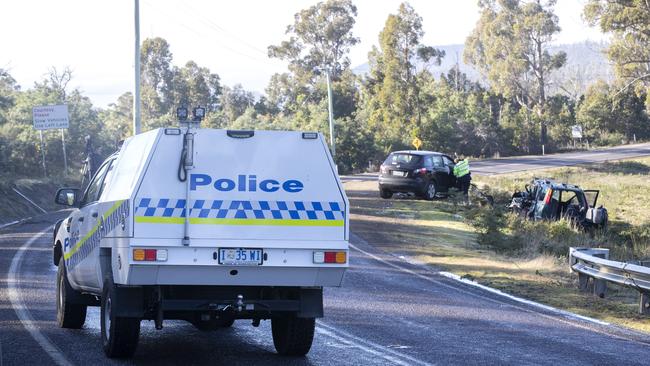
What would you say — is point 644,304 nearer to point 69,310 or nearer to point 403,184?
point 69,310

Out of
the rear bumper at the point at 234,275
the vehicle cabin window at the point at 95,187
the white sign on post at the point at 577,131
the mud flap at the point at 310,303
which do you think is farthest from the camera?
the white sign on post at the point at 577,131

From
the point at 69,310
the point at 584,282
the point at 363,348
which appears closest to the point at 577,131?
the point at 584,282

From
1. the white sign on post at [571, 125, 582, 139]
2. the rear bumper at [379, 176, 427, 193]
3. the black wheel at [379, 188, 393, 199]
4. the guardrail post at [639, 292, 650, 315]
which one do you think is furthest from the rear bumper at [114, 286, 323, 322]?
the white sign on post at [571, 125, 582, 139]

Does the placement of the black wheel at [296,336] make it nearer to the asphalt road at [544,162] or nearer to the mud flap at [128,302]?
the mud flap at [128,302]

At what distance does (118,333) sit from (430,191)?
2499 cm

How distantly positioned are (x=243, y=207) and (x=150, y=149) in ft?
3.43

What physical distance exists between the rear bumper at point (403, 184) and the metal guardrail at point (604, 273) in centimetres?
1603

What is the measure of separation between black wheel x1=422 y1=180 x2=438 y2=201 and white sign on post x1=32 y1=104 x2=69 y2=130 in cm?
2042

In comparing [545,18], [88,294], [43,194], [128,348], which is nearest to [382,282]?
[88,294]

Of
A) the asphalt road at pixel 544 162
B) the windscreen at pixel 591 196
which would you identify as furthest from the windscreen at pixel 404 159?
the asphalt road at pixel 544 162

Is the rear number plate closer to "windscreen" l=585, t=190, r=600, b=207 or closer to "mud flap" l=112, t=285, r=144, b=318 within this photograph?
"mud flap" l=112, t=285, r=144, b=318

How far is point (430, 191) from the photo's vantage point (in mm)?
33094

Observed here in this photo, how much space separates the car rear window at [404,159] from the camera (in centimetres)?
3288

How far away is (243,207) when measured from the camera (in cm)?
861
